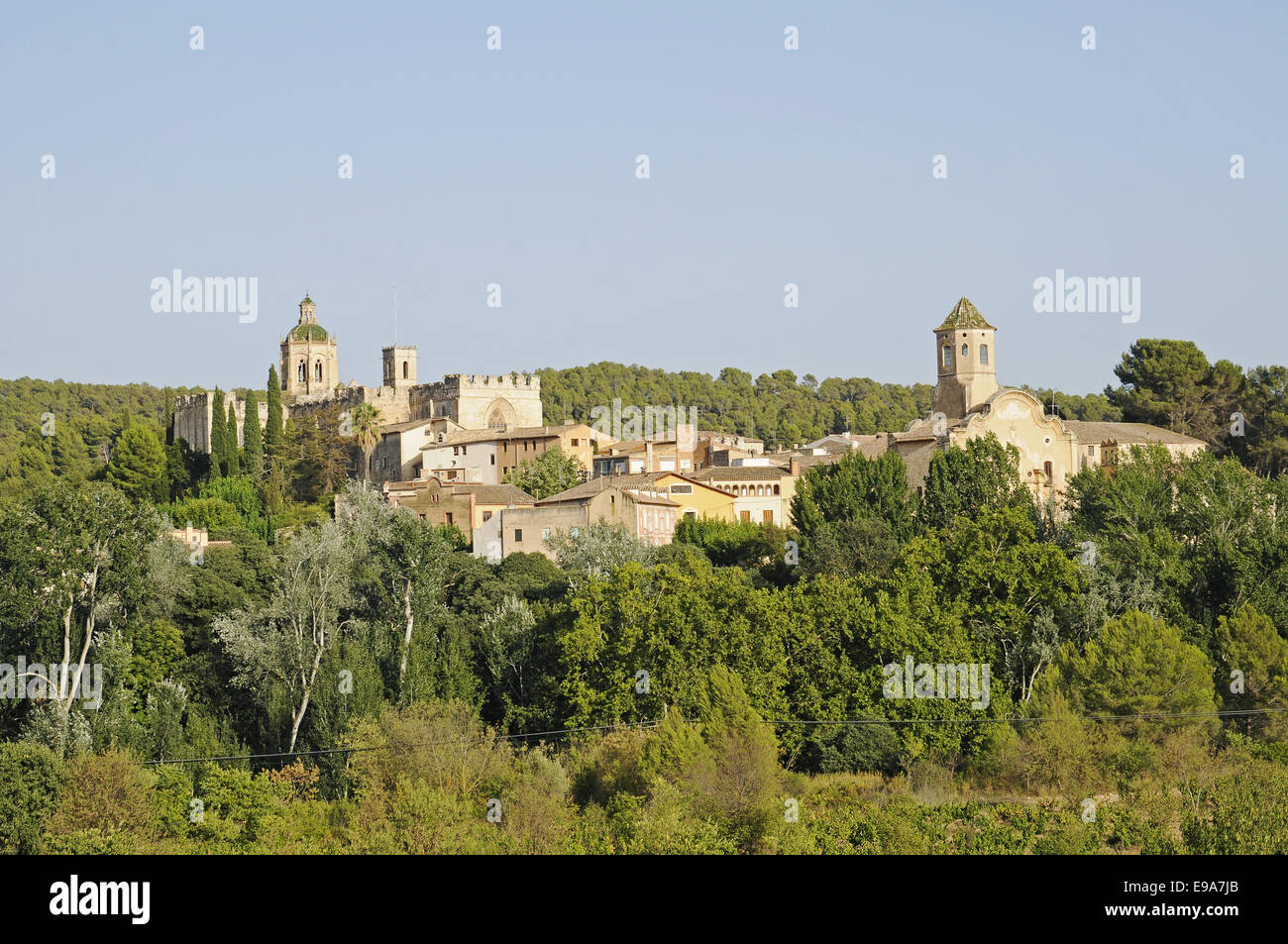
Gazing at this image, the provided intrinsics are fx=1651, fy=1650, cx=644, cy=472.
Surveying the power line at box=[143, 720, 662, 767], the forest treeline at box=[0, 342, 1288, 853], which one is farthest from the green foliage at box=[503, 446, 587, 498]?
the power line at box=[143, 720, 662, 767]

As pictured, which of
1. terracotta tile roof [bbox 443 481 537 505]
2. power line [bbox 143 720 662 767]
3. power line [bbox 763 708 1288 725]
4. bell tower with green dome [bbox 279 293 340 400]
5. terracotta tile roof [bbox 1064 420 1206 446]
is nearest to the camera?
power line [bbox 143 720 662 767]

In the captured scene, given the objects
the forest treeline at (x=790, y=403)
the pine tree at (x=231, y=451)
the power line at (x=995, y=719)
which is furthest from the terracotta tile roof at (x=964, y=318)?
the pine tree at (x=231, y=451)

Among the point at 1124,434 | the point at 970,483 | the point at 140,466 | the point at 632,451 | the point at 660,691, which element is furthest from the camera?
the point at 140,466

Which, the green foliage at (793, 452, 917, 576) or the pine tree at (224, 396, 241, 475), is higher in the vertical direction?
the pine tree at (224, 396, 241, 475)

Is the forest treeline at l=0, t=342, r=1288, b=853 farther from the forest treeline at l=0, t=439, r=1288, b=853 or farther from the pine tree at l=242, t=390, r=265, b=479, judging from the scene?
the pine tree at l=242, t=390, r=265, b=479

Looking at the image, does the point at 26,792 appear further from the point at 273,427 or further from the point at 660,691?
the point at 273,427

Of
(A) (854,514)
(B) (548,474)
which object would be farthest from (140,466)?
(A) (854,514)

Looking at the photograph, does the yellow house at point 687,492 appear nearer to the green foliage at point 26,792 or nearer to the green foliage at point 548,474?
the green foliage at point 548,474
